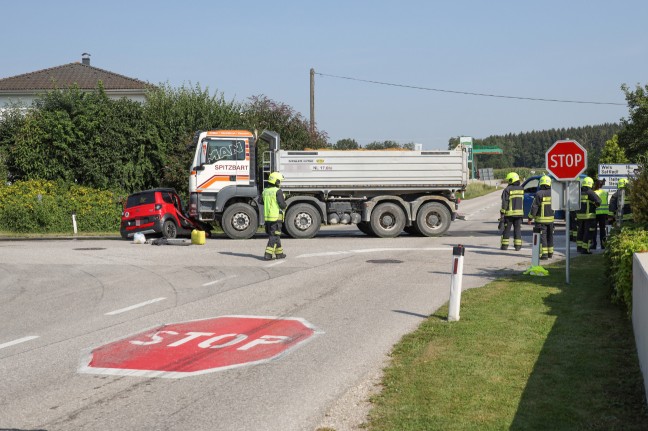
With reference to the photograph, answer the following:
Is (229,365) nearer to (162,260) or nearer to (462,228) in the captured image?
(162,260)

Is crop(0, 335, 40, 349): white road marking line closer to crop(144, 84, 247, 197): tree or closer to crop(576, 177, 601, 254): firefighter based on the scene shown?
crop(576, 177, 601, 254): firefighter

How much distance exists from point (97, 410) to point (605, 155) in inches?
2070

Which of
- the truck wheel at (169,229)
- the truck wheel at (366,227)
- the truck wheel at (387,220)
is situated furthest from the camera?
the truck wheel at (366,227)

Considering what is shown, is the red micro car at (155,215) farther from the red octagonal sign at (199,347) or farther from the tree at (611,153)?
the tree at (611,153)

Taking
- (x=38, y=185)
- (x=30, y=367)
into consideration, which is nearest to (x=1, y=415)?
(x=30, y=367)

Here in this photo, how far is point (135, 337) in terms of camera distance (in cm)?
918

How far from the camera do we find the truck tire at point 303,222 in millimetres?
23844

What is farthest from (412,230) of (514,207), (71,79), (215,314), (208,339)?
(71,79)

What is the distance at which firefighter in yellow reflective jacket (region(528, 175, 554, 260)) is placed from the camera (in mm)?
17516

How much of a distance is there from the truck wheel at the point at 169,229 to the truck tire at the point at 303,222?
11.3 ft

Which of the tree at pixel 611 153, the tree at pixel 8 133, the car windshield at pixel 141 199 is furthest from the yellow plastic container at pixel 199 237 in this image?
the tree at pixel 611 153

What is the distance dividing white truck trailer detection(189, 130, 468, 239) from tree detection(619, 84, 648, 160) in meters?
9.76

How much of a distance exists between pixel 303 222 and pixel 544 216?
330 inches

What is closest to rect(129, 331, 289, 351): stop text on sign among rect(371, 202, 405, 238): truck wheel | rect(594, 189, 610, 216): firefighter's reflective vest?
rect(594, 189, 610, 216): firefighter's reflective vest
